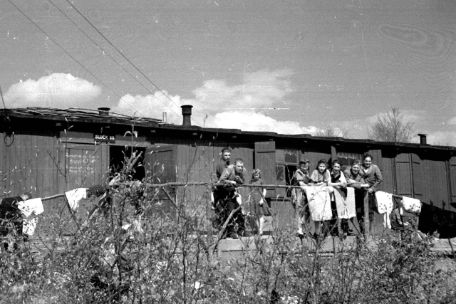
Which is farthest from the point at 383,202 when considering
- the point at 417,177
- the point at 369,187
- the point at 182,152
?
the point at 417,177

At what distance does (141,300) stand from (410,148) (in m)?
17.1

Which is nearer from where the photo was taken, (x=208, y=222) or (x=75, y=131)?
(x=208, y=222)

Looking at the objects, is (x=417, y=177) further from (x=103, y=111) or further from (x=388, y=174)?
(x=103, y=111)

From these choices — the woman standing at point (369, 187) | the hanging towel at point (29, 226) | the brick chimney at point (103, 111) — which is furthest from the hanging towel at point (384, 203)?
the brick chimney at point (103, 111)

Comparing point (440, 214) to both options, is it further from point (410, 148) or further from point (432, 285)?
point (410, 148)

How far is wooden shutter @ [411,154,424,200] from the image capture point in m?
18.2

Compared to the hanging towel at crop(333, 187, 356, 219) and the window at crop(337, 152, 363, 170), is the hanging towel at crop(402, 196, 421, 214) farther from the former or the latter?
the window at crop(337, 152, 363, 170)

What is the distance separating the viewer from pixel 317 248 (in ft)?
11.3

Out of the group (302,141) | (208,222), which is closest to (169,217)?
(208,222)

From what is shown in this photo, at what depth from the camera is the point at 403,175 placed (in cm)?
1791

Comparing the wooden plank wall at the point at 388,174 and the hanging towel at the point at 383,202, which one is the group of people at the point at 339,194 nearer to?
the hanging towel at the point at 383,202

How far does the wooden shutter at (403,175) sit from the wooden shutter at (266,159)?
5.77m

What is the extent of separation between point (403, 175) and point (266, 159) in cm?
620

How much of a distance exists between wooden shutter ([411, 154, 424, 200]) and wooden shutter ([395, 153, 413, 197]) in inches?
8.1
